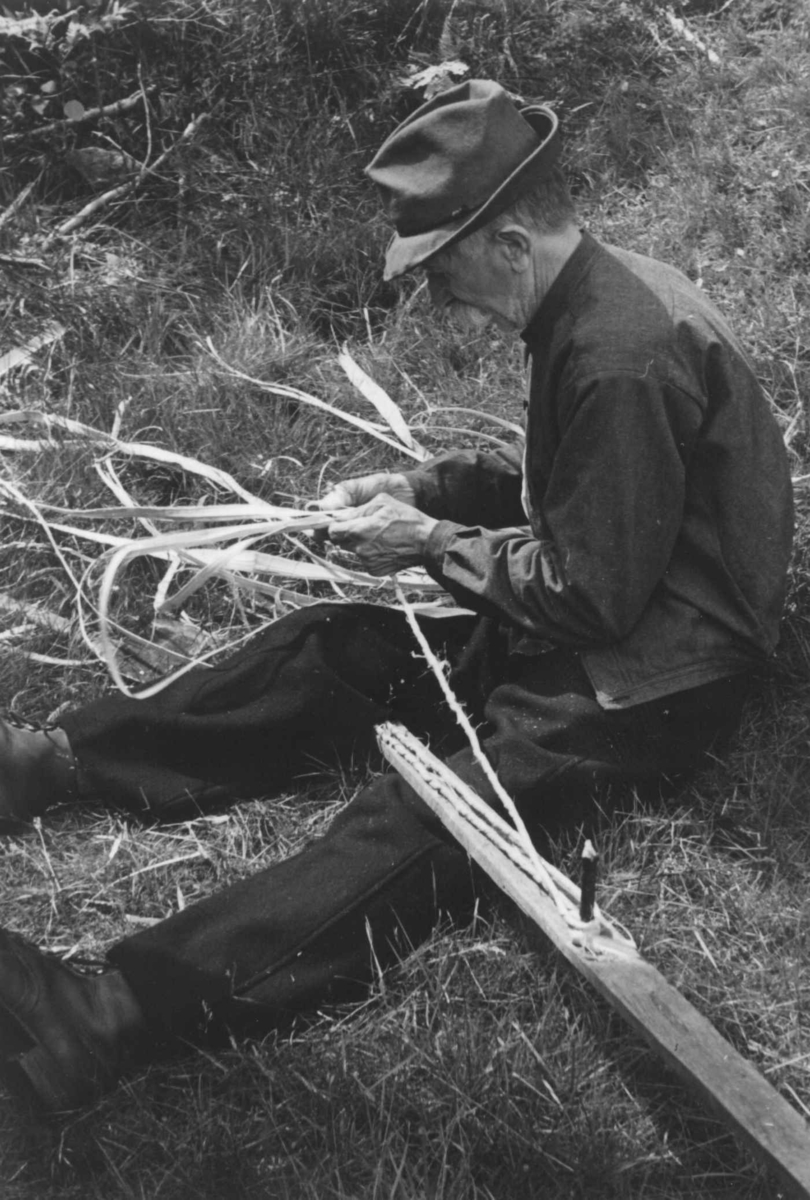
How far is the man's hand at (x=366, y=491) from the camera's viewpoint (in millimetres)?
3098

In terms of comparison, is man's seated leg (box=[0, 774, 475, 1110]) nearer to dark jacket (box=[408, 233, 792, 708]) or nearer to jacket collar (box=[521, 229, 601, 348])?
dark jacket (box=[408, 233, 792, 708])

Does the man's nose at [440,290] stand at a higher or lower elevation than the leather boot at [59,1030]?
higher

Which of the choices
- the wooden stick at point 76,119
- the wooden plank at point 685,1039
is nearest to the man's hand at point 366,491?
the wooden plank at point 685,1039

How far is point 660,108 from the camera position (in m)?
4.65

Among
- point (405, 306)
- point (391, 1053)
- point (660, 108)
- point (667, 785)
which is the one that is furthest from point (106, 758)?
point (660, 108)

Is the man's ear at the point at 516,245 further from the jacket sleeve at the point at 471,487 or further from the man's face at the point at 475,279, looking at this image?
the jacket sleeve at the point at 471,487

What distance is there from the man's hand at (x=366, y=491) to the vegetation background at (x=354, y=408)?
519 mm

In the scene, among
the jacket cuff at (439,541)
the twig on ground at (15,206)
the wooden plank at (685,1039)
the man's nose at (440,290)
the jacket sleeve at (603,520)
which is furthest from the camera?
the twig on ground at (15,206)

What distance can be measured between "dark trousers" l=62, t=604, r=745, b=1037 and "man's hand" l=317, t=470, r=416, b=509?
0.25 metres

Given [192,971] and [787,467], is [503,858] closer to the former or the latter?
[192,971]

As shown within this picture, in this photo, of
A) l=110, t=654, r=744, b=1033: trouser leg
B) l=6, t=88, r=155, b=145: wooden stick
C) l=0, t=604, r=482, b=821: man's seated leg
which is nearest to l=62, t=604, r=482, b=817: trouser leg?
l=0, t=604, r=482, b=821: man's seated leg

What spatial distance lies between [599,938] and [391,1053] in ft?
1.76

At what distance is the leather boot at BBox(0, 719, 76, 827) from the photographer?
2.91 metres

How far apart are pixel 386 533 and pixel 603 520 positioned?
569 millimetres
